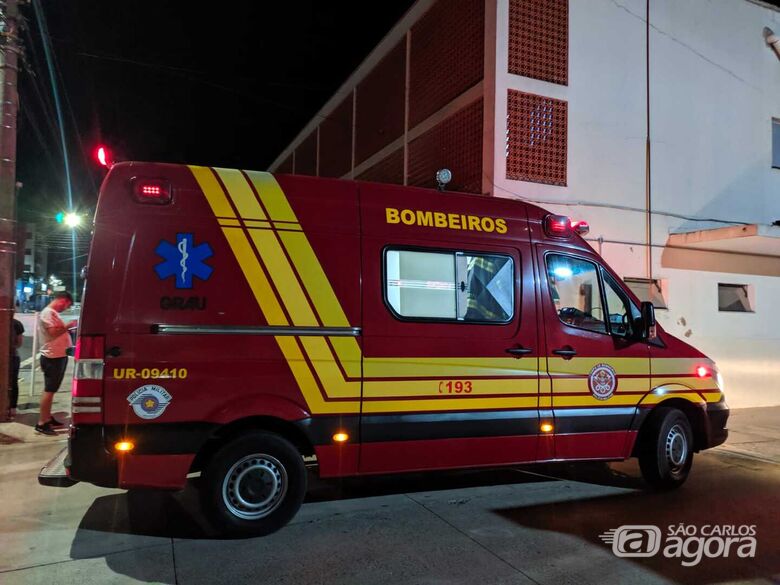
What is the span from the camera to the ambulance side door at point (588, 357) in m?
5.05

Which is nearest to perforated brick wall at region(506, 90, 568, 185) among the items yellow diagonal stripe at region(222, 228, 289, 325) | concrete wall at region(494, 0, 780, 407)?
concrete wall at region(494, 0, 780, 407)

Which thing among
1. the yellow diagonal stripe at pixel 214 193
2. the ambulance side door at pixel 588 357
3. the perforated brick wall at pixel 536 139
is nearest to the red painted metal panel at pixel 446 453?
the ambulance side door at pixel 588 357

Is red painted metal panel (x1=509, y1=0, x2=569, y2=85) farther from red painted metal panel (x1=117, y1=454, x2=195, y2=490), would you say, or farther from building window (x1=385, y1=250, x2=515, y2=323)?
red painted metal panel (x1=117, y1=454, x2=195, y2=490)

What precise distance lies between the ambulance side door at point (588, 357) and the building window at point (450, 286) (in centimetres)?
42

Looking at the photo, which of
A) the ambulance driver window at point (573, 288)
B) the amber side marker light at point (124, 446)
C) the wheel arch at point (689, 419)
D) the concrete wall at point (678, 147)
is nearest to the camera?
the amber side marker light at point (124, 446)

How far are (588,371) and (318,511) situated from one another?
2.68 meters

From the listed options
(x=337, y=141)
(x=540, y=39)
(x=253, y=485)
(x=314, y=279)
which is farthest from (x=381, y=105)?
(x=253, y=485)

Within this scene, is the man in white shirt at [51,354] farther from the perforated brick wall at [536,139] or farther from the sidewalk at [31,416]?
the perforated brick wall at [536,139]

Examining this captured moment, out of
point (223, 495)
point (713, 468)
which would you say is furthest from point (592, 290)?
point (223, 495)

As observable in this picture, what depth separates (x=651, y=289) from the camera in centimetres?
959

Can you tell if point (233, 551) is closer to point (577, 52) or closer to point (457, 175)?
point (457, 175)

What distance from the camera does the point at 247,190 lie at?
430 cm

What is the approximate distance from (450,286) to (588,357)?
1.51 meters

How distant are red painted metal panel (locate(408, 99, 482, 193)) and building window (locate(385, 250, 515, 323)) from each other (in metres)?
4.32
